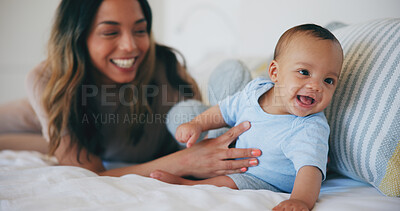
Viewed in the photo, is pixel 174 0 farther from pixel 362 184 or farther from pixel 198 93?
pixel 362 184

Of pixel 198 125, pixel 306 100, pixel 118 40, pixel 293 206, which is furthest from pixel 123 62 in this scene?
pixel 293 206

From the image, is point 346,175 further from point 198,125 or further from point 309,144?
point 198,125

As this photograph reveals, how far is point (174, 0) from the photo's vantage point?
10.2 ft

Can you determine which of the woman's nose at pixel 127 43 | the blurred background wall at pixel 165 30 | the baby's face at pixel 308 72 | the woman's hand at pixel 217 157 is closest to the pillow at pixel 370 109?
the baby's face at pixel 308 72

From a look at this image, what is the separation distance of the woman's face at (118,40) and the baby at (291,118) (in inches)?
19.0

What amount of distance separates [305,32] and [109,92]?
2.88 ft

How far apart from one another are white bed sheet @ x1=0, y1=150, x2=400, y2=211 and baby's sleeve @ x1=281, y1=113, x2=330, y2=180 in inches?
3.6

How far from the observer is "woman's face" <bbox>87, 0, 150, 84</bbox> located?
113cm

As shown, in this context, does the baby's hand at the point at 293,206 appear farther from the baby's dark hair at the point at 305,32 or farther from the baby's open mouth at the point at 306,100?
the baby's dark hair at the point at 305,32

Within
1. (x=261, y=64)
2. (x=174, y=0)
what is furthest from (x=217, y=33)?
(x=261, y=64)

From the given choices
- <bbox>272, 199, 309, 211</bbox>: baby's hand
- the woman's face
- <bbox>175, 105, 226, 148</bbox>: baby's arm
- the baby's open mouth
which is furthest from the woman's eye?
<bbox>272, 199, 309, 211</bbox>: baby's hand

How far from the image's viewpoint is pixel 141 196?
70 centimetres

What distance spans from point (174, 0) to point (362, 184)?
2693mm

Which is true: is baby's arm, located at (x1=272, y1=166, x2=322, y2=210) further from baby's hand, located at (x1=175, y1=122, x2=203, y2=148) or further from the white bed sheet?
baby's hand, located at (x1=175, y1=122, x2=203, y2=148)
